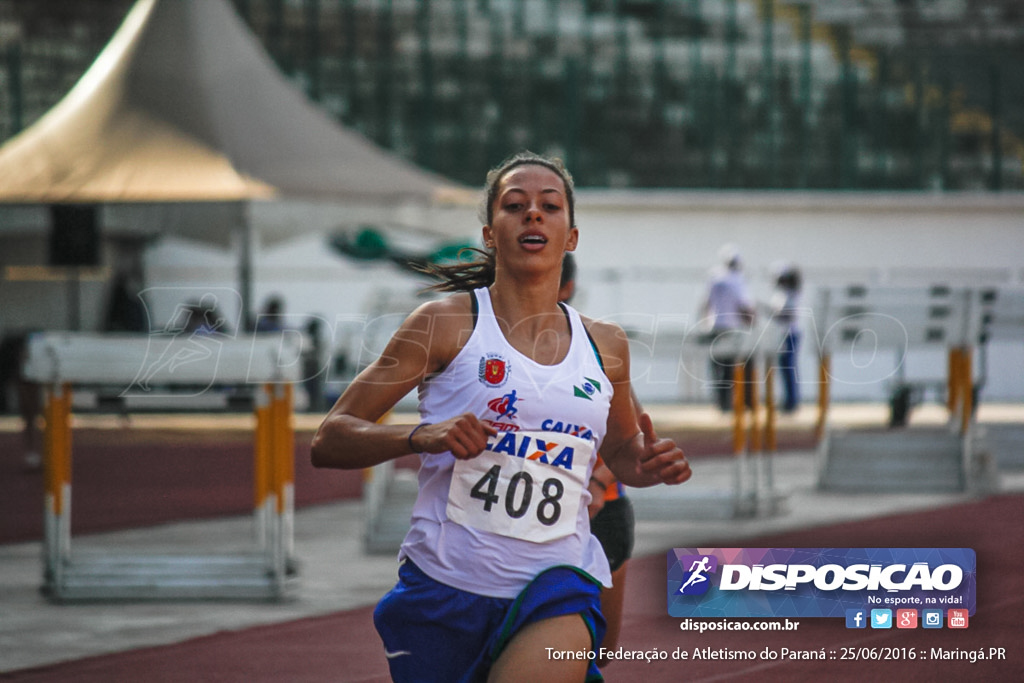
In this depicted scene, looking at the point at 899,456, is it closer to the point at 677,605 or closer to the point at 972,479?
the point at 972,479

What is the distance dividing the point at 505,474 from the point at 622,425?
54cm

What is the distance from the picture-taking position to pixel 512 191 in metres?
3.61

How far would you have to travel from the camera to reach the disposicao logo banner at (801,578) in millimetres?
4207

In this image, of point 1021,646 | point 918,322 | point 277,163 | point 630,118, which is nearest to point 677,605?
point 1021,646

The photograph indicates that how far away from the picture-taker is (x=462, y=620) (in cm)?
341

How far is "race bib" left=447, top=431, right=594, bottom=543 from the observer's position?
3.43 metres

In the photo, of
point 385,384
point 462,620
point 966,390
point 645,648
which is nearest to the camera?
point 462,620

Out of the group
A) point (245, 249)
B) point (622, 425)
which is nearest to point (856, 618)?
point (622, 425)

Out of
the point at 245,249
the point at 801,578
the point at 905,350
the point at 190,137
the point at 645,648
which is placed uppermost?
the point at 190,137

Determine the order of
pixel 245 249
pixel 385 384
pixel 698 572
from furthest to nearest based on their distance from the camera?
pixel 245 249 < pixel 698 572 < pixel 385 384

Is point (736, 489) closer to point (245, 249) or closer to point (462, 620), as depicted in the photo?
point (245, 249)

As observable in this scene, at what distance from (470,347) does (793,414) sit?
16.6 meters

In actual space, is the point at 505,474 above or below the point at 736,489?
above

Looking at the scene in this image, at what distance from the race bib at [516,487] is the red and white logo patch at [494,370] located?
13 centimetres
